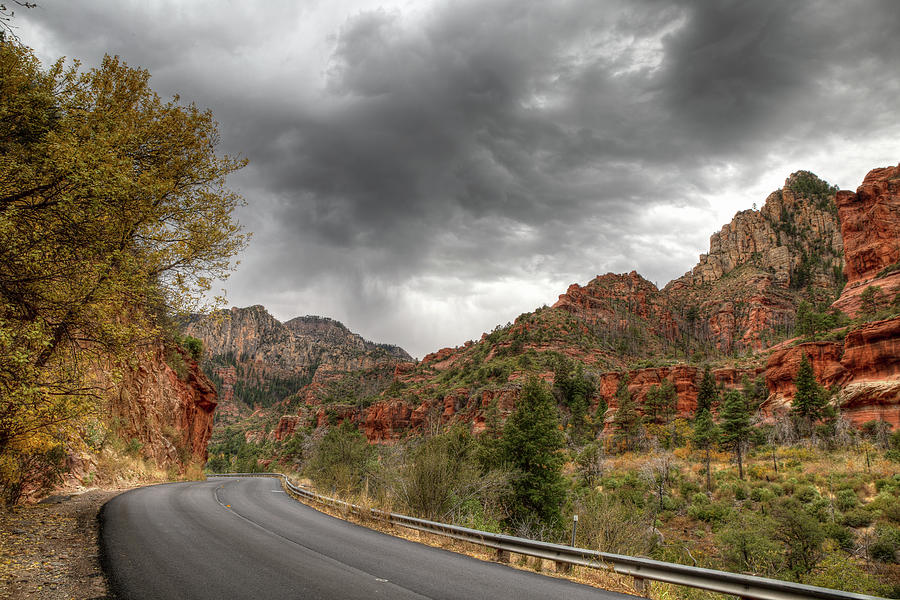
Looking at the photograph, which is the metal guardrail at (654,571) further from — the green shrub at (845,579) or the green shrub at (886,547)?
the green shrub at (886,547)

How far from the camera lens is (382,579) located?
238 inches

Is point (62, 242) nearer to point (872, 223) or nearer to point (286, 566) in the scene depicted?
point (286, 566)

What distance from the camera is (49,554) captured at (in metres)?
6.96

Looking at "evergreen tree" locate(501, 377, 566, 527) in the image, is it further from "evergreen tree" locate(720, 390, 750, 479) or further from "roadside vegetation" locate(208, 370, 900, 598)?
"evergreen tree" locate(720, 390, 750, 479)

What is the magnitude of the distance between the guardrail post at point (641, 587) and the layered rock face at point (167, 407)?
957 inches

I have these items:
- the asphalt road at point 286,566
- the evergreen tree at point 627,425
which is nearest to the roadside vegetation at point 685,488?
the asphalt road at point 286,566

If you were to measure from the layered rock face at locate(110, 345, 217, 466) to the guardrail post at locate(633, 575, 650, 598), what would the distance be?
79.7ft

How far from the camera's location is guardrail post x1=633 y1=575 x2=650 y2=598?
6.16 m

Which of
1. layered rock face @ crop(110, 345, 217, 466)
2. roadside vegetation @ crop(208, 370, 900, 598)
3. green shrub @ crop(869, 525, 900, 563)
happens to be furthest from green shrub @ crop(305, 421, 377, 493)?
green shrub @ crop(869, 525, 900, 563)

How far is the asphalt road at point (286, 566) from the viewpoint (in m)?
5.49

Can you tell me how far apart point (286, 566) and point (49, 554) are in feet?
12.7

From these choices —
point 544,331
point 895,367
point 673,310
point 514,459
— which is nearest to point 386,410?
point 544,331

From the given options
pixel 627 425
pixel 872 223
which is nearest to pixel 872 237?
pixel 872 223

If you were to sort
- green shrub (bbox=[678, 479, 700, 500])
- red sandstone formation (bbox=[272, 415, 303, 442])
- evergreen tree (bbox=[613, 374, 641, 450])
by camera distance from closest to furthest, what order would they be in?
green shrub (bbox=[678, 479, 700, 500]), evergreen tree (bbox=[613, 374, 641, 450]), red sandstone formation (bbox=[272, 415, 303, 442])
